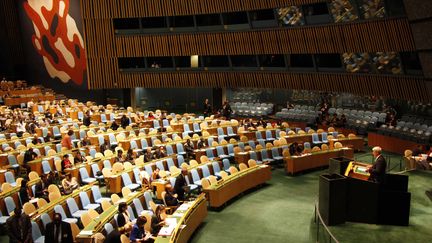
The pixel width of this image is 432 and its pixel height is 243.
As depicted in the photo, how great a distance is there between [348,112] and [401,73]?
4.58 m

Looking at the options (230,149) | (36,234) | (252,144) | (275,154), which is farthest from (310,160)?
(36,234)

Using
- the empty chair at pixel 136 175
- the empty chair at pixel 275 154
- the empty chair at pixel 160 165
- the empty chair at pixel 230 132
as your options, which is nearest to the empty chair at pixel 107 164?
the empty chair at pixel 136 175

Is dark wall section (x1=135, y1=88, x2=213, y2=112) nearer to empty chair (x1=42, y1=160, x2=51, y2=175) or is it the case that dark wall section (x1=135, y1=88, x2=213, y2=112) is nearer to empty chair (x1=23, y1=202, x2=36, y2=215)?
empty chair (x1=42, y1=160, x2=51, y2=175)

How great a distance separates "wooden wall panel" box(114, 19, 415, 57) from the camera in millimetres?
15828

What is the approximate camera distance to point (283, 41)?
68.0ft

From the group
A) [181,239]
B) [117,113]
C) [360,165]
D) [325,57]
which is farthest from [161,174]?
[325,57]

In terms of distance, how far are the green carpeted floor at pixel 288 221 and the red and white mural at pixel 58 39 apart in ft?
49.4

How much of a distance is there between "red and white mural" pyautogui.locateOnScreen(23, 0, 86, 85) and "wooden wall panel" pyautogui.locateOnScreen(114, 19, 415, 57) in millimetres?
2364

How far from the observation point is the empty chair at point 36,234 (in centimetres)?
780

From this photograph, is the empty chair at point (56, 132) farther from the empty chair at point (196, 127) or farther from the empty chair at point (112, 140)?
the empty chair at point (196, 127)

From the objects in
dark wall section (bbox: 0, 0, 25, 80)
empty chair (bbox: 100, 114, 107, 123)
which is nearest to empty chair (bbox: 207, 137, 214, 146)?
empty chair (bbox: 100, 114, 107, 123)

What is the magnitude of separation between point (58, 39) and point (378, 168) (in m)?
20.4

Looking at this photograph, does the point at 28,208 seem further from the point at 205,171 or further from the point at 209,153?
the point at 209,153

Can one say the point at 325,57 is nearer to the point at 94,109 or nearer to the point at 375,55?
the point at 375,55
